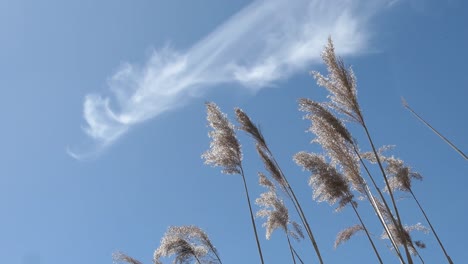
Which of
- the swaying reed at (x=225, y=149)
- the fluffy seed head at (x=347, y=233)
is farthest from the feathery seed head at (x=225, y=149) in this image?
the fluffy seed head at (x=347, y=233)

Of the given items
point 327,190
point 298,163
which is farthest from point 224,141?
point 327,190

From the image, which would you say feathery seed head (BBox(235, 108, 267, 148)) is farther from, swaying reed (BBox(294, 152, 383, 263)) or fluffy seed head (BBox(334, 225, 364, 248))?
fluffy seed head (BBox(334, 225, 364, 248))

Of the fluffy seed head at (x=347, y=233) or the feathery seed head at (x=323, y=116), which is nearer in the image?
the feathery seed head at (x=323, y=116)

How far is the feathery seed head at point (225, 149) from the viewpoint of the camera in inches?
270

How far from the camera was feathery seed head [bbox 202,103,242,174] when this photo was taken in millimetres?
6859

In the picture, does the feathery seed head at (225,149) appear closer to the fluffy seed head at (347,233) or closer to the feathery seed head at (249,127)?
the feathery seed head at (249,127)

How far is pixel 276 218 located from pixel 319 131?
1812 millimetres

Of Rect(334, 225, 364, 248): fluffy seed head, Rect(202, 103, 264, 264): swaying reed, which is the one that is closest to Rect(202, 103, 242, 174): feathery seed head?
Rect(202, 103, 264, 264): swaying reed

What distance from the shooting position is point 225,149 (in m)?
6.89

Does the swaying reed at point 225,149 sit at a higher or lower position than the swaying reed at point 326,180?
higher

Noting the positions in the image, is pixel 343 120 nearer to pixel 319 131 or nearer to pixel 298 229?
pixel 319 131

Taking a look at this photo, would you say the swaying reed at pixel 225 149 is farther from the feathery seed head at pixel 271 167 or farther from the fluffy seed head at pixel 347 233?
the fluffy seed head at pixel 347 233

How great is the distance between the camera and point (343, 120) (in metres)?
5.93

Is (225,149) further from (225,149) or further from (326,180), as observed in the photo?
(326,180)
